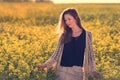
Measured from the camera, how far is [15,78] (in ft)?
26.9

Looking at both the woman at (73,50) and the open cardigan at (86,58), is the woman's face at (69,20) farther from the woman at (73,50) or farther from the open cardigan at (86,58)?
the open cardigan at (86,58)

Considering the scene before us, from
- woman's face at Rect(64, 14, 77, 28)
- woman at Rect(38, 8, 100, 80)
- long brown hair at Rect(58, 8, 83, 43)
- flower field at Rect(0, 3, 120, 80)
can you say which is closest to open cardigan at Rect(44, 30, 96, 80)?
woman at Rect(38, 8, 100, 80)

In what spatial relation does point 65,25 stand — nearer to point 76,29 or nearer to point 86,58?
point 76,29

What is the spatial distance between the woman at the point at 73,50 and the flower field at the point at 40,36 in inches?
30.5

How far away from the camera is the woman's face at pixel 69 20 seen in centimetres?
710

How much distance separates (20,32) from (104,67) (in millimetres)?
2411

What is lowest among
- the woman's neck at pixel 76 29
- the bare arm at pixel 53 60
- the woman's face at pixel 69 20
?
the bare arm at pixel 53 60

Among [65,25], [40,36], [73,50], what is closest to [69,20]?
[65,25]

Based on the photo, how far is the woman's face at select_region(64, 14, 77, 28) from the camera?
280 inches

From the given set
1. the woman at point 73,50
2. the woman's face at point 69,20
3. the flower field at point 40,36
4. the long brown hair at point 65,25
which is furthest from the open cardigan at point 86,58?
the flower field at point 40,36

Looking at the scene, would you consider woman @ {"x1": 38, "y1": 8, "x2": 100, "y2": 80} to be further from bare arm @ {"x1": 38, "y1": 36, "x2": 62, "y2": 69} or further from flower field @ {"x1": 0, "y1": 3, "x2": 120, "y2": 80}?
flower field @ {"x1": 0, "y1": 3, "x2": 120, "y2": 80}

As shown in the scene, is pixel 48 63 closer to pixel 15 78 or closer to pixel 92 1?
pixel 15 78

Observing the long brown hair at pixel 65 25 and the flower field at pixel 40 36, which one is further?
the flower field at pixel 40 36

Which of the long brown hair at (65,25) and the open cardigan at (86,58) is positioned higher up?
the long brown hair at (65,25)
